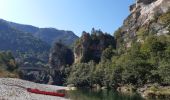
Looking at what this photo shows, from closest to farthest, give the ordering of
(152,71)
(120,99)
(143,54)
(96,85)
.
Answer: (120,99) < (152,71) < (143,54) < (96,85)

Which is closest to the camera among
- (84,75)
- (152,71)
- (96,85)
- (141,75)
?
(152,71)

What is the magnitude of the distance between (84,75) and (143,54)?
61.9m

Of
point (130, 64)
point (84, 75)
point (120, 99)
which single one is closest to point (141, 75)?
point (130, 64)

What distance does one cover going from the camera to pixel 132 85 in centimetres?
12912

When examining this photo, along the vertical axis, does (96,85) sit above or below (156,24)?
below

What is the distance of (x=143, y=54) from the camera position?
138500 mm

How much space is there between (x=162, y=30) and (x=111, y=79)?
50.4 m

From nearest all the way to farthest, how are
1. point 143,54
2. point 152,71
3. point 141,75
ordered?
1. point 152,71
2. point 141,75
3. point 143,54

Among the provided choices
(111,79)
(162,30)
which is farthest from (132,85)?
(162,30)

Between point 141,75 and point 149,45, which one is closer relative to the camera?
point 141,75

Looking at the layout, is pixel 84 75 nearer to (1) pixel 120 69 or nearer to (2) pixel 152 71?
(1) pixel 120 69

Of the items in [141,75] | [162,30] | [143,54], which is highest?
[162,30]

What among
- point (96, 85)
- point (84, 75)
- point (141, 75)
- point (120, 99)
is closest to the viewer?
point (120, 99)

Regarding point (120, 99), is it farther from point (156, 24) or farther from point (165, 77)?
point (156, 24)
